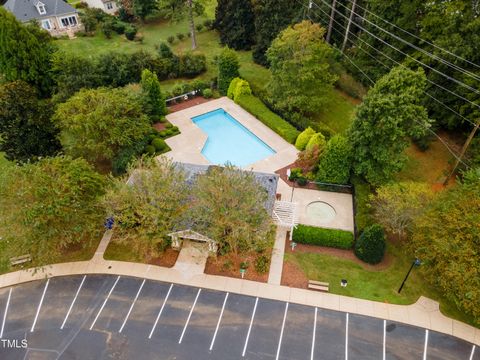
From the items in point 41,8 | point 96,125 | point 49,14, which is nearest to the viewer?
point 96,125

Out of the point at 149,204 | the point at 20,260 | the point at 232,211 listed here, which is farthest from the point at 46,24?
the point at 232,211

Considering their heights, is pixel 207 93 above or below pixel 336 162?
below

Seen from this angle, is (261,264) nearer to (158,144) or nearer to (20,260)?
(158,144)

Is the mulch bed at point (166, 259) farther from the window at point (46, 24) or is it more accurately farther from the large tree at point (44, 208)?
the window at point (46, 24)

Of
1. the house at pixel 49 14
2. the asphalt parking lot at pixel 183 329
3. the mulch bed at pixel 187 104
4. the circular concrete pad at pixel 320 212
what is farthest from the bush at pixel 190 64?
the asphalt parking lot at pixel 183 329

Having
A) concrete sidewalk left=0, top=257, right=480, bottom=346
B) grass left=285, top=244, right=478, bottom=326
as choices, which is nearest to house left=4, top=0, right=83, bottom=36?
concrete sidewalk left=0, top=257, right=480, bottom=346

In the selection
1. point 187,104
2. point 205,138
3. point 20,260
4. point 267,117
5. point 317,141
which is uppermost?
point 317,141
